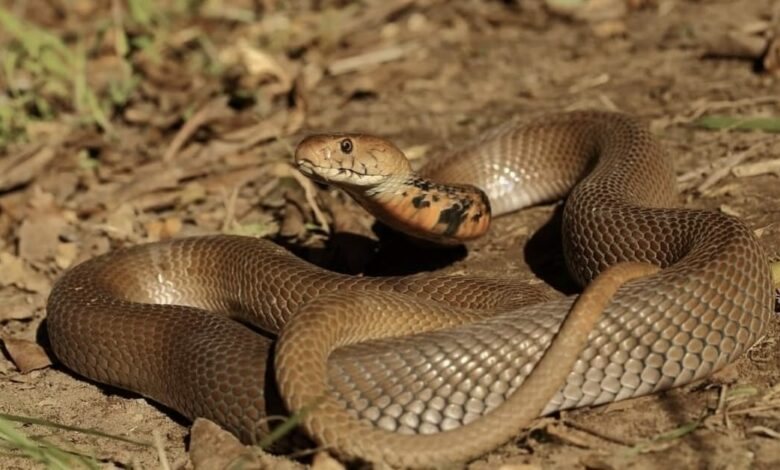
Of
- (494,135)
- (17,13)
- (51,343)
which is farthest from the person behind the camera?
(17,13)

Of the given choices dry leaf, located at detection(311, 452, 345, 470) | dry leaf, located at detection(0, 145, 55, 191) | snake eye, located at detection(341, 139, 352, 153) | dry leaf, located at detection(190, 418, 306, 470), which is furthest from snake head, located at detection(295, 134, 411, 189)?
dry leaf, located at detection(0, 145, 55, 191)

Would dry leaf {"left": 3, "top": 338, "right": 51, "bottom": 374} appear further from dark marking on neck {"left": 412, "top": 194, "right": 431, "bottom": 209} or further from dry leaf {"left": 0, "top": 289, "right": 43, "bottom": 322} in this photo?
dark marking on neck {"left": 412, "top": 194, "right": 431, "bottom": 209}

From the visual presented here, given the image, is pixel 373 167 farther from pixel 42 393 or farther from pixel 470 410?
pixel 42 393

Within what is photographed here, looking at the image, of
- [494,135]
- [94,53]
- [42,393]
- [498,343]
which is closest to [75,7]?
[94,53]

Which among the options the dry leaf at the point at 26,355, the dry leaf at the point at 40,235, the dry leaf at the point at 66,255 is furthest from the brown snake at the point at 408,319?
the dry leaf at the point at 40,235

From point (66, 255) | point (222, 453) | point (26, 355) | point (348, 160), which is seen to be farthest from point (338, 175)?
point (66, 255)
